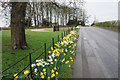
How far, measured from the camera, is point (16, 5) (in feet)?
26.6

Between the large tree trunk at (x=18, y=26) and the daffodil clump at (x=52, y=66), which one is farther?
the large tree trunk at (x=18, y=26)

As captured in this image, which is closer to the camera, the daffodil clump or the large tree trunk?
the daffodil clump

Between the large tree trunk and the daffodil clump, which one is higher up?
the large tree trunk

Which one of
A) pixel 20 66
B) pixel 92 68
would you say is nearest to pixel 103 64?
pixel 92 68

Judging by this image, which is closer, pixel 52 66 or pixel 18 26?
pixel 52 66

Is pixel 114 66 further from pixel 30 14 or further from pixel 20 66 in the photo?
pixel 30 14

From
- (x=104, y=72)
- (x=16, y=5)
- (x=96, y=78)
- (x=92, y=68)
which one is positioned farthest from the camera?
(x=16, y=5)

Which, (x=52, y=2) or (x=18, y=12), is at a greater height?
(x=52, y=2)

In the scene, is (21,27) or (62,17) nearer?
(21,27)

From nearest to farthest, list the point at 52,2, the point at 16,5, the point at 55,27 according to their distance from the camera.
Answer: the point at 16,5 → the point at 52,2 → the point at 55,27

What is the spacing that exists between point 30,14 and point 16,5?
133cm

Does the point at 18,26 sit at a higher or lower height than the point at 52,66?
higher

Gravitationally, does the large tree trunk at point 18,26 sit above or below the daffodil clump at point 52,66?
above

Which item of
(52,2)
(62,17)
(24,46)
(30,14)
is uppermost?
(62,17)
